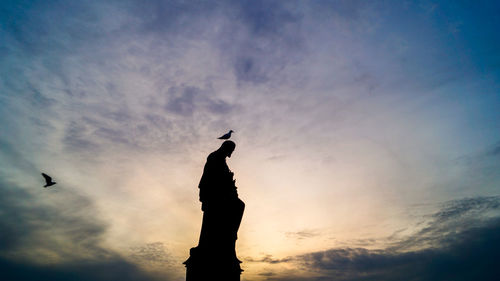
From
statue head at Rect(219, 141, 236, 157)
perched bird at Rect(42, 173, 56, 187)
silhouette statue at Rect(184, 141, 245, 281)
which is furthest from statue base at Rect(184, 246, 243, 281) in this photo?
perched bird at Rect(42, 173, 56, 187)

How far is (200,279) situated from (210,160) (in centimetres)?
437

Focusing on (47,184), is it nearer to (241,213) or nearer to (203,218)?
(203,218)

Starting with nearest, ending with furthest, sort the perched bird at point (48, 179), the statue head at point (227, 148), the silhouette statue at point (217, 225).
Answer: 1. the silhouette statue at point (217, 225)
2. the statue head at point (227, 148)
3. the perched bird at point (48, 179)

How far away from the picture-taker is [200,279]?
32.3ft

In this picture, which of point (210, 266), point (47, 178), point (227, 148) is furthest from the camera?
point (47, 178)

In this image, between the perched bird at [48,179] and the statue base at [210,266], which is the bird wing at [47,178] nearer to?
the perched bird at [48,179]

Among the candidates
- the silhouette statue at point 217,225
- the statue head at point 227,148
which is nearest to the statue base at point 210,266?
→ the silhouette statue at point 217,225

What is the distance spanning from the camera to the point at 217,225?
35.0 ft

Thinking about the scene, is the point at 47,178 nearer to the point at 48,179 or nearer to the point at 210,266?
the point at 48,179

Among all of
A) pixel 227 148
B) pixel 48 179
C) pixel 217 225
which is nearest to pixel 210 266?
pixel 217 225

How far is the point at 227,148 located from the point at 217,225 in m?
3.10

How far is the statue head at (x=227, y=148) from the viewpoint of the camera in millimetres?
11523

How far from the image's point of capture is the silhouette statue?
10.0m

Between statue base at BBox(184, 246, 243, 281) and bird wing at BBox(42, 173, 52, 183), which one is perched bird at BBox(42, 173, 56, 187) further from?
statue base at BBox(184, 246, 243, 281)
